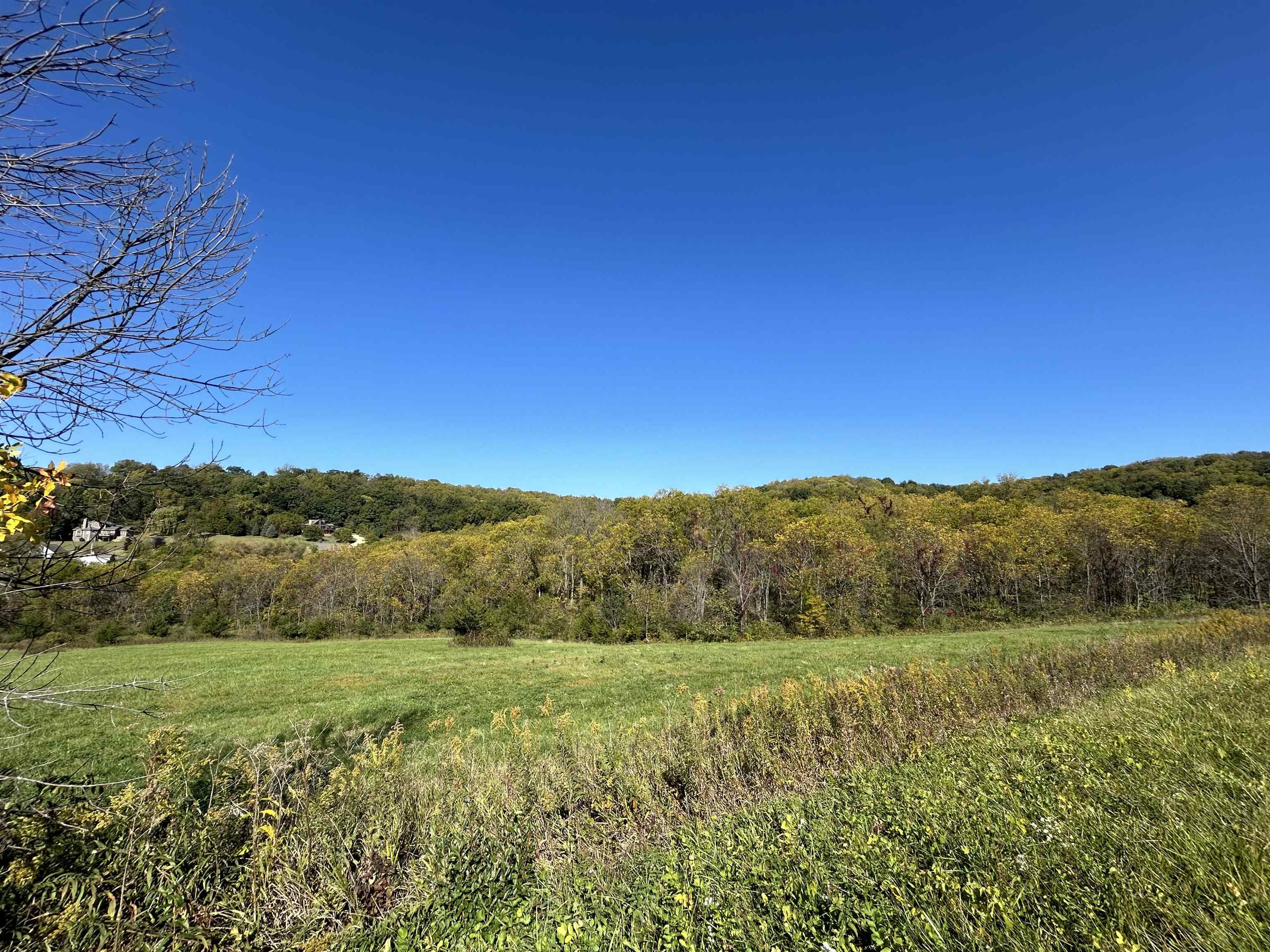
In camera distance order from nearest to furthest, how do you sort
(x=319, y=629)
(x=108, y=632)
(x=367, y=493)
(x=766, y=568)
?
(x=108, y=632) < (x=766, y=568) < (x=319, y=629) < (x=367, y=493)

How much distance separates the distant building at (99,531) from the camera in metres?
2.82

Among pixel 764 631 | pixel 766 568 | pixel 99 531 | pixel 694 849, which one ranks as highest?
pixel 99 531

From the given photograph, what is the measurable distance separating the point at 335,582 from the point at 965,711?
2296 inches

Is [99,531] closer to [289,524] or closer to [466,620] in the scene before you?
[466,620]

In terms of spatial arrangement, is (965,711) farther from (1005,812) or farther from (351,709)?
(351,709)

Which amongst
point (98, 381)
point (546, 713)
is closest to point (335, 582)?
point (546, 713)

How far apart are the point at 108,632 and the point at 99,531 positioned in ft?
140

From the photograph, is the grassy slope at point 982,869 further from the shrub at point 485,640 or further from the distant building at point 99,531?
the shrub at point 485,640

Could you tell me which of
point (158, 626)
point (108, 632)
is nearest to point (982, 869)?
point (108, 632)

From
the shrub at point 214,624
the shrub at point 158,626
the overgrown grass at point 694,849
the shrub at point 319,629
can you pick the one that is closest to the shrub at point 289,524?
the shrub at point 214,624

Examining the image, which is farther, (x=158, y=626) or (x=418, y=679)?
(x=158, y=626)

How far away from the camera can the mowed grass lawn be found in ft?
39.9

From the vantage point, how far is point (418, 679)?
65.6 feet

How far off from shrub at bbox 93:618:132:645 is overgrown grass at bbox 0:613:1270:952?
38.6 metres
